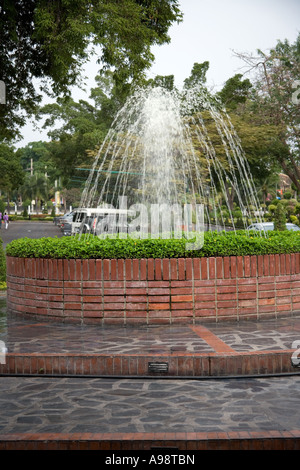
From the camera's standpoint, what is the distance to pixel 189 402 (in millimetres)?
4676

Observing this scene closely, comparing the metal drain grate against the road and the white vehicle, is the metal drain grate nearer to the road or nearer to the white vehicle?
the white vehicle

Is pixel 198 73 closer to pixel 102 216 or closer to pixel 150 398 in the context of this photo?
pixel 102 216

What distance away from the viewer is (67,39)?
10.9 m

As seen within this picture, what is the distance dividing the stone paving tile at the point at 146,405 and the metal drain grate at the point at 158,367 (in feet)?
0.59

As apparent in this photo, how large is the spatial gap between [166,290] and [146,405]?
3067mm

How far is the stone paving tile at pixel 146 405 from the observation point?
407cm

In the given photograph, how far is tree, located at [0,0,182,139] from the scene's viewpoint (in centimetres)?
1086

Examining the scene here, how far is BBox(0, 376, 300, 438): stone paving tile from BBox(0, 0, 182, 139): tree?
7332 millimetres

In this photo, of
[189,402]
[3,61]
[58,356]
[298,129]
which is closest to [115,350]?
[58,356]

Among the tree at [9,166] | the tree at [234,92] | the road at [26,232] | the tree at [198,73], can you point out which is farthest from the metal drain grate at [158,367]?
the tree at [198,73]

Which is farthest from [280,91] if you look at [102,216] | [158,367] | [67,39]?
[158,367]

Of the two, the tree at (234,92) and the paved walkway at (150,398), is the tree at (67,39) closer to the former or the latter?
the paved walkway at (150,398)

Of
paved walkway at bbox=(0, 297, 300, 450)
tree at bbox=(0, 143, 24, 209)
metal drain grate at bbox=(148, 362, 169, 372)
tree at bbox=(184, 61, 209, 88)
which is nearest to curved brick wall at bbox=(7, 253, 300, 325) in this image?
paved walkway at bbox=(0, 297, 300, 450)

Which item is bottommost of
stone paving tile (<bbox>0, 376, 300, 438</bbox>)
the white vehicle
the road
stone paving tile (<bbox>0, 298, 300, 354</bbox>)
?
stone paving tile (<bbox>0, 376, 300, 438</bbox>)
